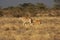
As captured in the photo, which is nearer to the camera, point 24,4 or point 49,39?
point 49,39

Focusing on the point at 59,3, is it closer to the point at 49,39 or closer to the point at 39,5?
the point at 39,5

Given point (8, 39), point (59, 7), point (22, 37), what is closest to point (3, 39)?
point (8, 39)

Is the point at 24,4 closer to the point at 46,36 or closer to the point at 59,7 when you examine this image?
the point at 59,7

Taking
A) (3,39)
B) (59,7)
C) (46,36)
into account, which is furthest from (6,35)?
(59,7)

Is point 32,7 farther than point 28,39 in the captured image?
Yes

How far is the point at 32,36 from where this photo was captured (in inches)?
565

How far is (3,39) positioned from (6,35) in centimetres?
118

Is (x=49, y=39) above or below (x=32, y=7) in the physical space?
above

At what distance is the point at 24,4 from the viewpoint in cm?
4856

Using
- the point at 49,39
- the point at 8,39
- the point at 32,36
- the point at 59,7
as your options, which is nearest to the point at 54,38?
the point at 49,39

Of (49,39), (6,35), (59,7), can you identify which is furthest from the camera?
(59,7)

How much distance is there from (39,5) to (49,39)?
3560 cm

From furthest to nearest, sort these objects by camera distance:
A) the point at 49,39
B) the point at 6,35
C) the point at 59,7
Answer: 1. the point at 59,7
2. the point at 6,35
3. the point at 49,39

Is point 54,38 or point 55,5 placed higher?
point 54,38
